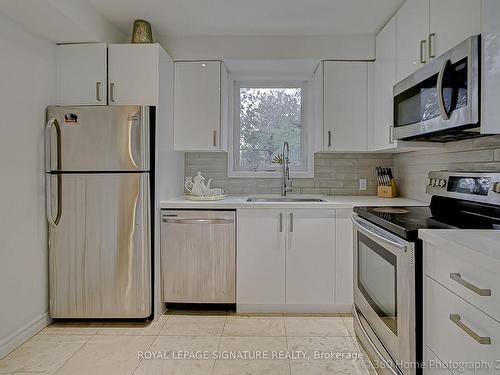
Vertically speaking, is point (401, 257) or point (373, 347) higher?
point (401, 257)

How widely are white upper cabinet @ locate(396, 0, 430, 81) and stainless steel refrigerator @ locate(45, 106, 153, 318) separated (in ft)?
5.81

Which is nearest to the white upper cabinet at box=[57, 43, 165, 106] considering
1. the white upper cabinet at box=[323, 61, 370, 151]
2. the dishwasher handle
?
the dishwasher handle

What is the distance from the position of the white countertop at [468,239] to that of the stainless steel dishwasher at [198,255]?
5.10ft

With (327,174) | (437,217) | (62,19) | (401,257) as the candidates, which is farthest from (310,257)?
(62,19)

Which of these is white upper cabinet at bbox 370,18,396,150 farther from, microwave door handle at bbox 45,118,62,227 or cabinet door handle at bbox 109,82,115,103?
microwave door handle at bbox 45,118,62,227

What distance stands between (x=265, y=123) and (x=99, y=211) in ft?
5.80


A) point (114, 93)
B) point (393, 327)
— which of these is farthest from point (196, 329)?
point (114, 93)

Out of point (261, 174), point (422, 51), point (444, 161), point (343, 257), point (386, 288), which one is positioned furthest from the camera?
point (261, 174)

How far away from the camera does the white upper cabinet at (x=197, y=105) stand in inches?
115

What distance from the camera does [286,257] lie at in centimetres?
266

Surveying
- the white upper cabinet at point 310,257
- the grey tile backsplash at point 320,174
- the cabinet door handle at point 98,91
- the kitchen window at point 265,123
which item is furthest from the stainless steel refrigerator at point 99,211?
the kitchen window at point 265,123

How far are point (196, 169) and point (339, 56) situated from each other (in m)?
1.63

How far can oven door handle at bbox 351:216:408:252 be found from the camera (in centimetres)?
149

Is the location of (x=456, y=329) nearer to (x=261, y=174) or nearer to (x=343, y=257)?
(x=343, y=257)
